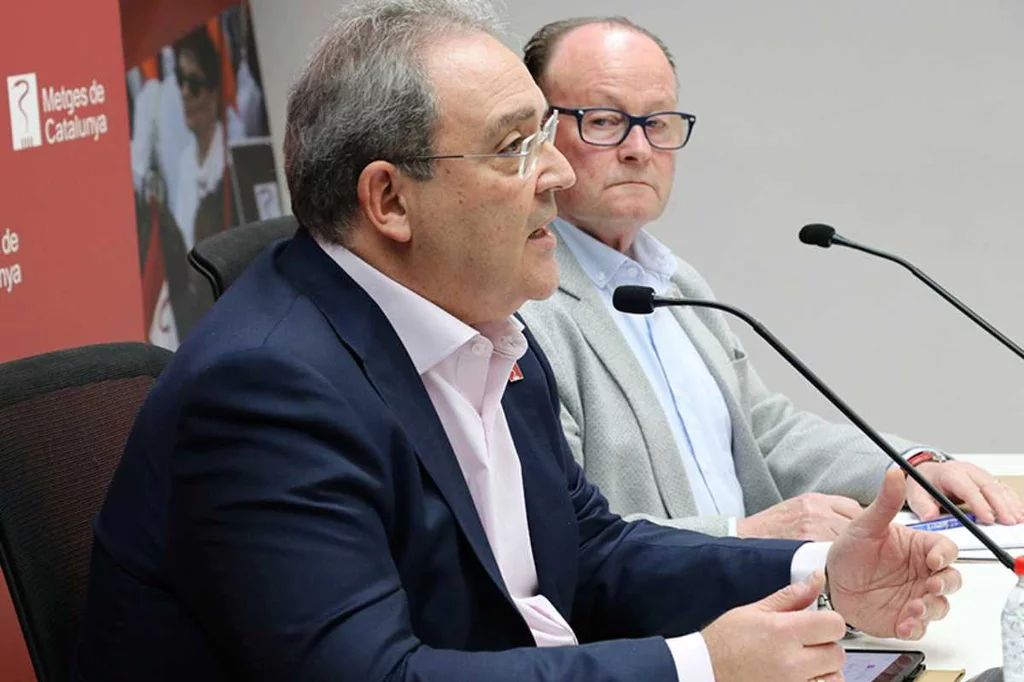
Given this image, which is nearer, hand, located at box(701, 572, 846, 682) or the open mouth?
hand, located at box(701, 572, 846, 682)

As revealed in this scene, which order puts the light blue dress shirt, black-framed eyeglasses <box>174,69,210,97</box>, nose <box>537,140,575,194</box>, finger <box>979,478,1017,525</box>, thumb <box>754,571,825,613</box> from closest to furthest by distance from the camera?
thumb <box>754,571,825,613</box>
nose <box>537,140,575,194</box>
finger <box>979,478,1017,525</box>
the light blue dress shirt
black-framed eyeglasses <box>174,69,210,97</box>

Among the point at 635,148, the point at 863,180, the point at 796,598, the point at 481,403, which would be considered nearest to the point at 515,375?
the point at 481,403

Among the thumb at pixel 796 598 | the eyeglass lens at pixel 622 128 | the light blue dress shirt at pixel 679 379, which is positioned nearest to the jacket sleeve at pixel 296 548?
the thumb at pixel 796 598

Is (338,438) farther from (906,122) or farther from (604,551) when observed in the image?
(906,122)

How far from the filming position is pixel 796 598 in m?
1.34

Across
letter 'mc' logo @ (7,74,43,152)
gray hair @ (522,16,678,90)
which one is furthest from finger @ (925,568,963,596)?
letter 'mc' logo @ (7,74,43,152)

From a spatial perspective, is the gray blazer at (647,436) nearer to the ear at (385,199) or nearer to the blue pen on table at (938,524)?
the blue pen on table at (938,524)

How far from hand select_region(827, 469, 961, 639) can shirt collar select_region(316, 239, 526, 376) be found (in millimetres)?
521

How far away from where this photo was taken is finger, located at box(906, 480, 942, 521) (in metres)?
2.07

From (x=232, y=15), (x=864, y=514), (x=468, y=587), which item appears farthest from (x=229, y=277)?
(x=232, y=15)

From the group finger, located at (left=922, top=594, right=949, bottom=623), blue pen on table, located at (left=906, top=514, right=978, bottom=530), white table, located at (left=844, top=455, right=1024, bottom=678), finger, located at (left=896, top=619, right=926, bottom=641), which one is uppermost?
finger, located at (left=922, top=594, right=949, bottom=623)

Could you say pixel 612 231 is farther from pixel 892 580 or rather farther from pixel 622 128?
pixel 892 580

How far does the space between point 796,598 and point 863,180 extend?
3252 millimetres

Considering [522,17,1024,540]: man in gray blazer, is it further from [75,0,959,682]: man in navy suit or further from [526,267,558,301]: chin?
[526,267,558,301]: chin
